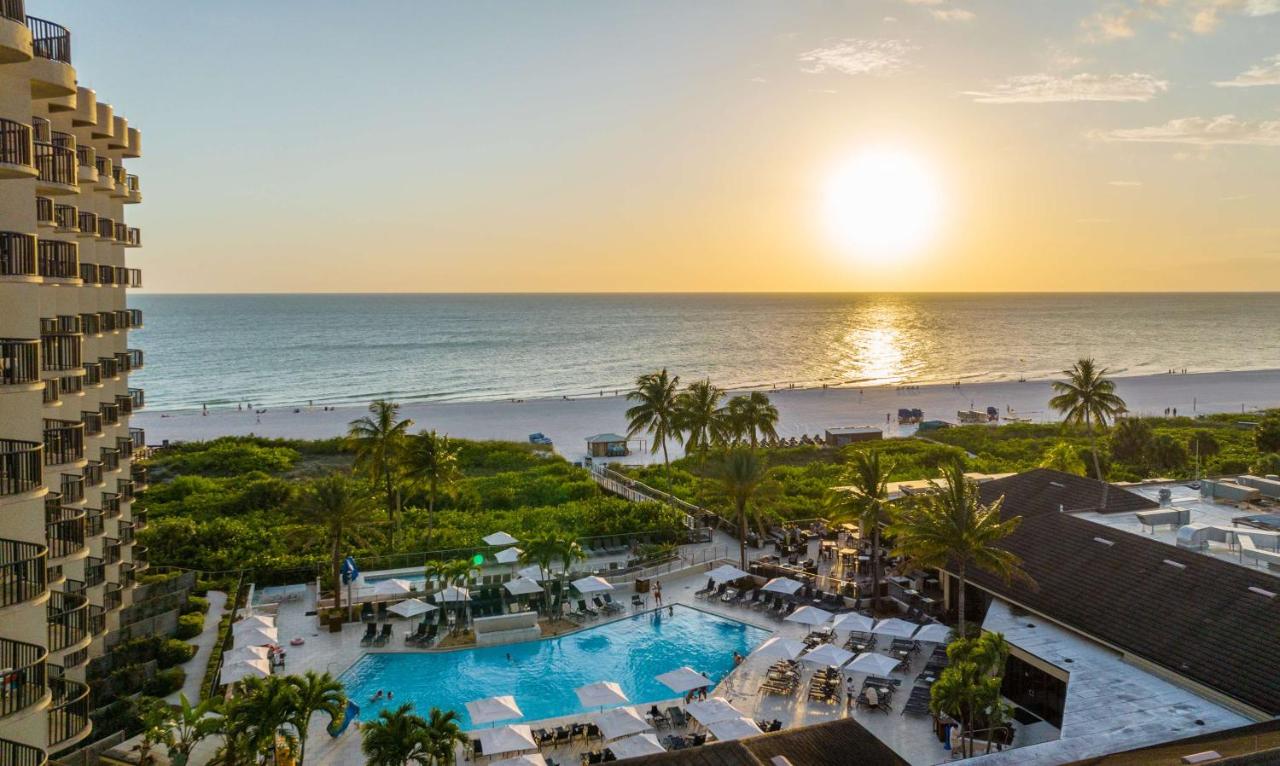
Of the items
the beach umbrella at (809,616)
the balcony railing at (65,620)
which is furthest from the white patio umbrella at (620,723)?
the balcony railing at (65,620)

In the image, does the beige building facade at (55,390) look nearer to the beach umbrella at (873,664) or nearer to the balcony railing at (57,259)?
the balcony railing at (57,259)

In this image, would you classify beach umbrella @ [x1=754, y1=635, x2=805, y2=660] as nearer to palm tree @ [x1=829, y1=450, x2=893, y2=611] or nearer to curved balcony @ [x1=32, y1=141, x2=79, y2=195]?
palm tree @ [x1=829, y1=450, x2=893, y2=611]

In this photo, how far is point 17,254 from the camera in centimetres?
1567

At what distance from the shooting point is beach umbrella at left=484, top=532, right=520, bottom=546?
38438 millimetres

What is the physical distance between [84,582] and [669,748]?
17084 mm

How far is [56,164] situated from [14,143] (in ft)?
13.2

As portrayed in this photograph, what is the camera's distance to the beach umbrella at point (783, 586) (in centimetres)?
3275

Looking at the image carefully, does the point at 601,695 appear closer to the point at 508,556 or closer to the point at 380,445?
the point at 508,556

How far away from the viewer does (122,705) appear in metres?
23.3

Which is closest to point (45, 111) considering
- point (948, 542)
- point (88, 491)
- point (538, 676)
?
point (88, 491)

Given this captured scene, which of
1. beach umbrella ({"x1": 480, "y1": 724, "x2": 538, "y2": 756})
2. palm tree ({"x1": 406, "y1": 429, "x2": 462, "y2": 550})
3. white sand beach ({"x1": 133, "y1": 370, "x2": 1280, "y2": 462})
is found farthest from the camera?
white sand beach ({"x1": 133, "y1": 370, "x2": 1280, "y2": 462})

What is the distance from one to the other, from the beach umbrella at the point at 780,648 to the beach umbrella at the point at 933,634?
375cm

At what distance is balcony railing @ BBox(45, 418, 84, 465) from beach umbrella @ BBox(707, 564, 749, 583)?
22.6m

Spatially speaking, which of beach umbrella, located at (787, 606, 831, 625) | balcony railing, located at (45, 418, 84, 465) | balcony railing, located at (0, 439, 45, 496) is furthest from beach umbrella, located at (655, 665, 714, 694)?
balcony railing, located at (0, 439, 45, 496)
